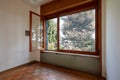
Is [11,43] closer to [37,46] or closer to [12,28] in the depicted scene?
[12,28]

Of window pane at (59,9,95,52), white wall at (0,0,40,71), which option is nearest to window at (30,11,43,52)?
white wall at (0,0,40,71)

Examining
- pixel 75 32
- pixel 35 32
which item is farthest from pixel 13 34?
pixel 75 32

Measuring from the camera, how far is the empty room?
229 centimetres

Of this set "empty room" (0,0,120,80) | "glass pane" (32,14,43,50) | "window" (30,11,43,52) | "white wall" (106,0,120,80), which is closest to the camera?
"white wall" (106,0,120,80)

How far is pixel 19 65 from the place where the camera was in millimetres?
3010

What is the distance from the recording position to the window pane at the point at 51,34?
353cm

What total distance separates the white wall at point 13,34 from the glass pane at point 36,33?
27 cm

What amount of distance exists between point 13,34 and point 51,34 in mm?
1458

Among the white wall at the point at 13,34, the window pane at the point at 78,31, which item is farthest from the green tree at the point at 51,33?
A: the white wall at the point at 13,34

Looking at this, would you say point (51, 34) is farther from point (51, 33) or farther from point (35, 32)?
point (35, 32)

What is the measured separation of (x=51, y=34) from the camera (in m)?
3.66

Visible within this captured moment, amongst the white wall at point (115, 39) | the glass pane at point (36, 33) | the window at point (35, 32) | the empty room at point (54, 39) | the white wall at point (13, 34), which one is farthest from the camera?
the glass pane at point (36, 33)

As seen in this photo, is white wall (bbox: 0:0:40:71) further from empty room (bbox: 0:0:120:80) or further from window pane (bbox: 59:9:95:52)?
window pane (bbox: 59:9:95:52)

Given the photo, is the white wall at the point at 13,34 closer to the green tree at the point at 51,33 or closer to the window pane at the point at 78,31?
the green tree at the point at 51,33
